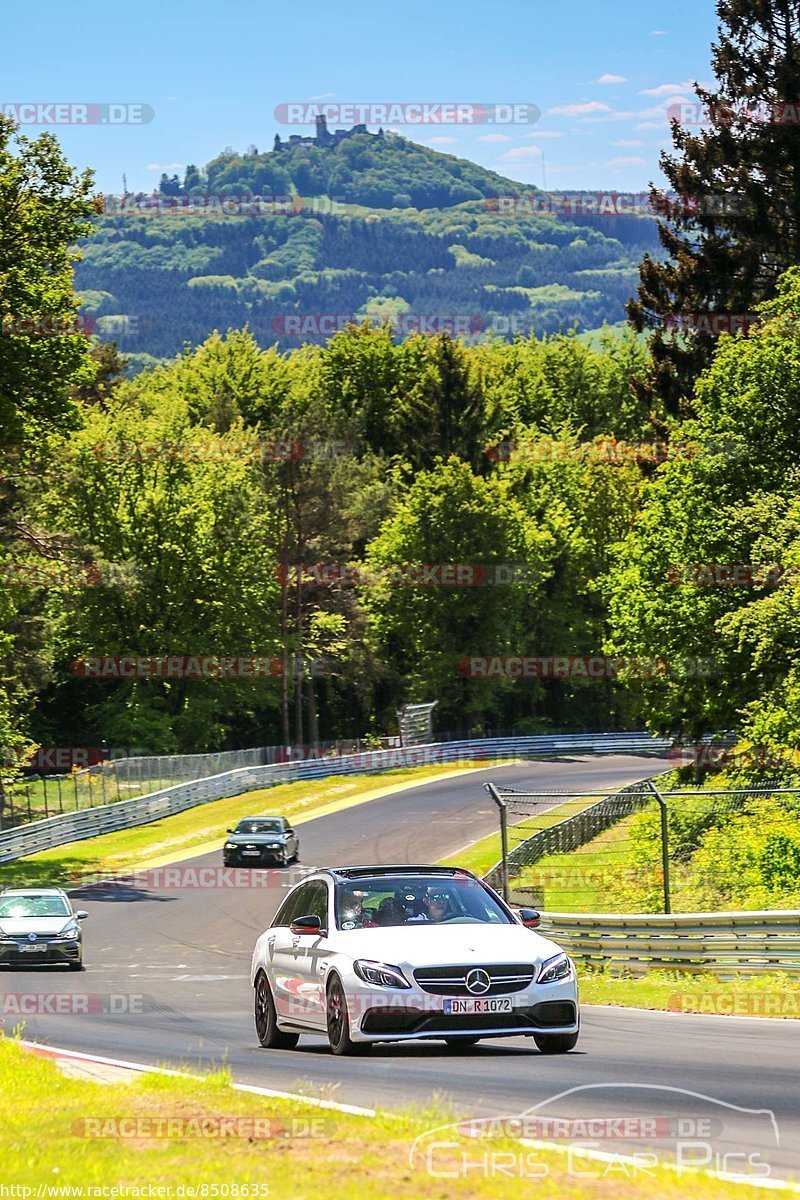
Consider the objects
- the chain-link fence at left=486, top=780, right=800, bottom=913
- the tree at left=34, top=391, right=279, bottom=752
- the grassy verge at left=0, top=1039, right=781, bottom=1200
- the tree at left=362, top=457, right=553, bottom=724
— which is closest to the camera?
the grassy verge at left=0, top=1039, right=781, bottom=1200

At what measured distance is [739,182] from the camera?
49.9 m

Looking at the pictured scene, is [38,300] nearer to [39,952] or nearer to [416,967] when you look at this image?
[39,952]

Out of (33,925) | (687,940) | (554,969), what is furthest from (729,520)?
(554,969)

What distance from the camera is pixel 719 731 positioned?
44.6 metres

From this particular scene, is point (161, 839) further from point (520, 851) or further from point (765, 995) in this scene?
point (765, 995)

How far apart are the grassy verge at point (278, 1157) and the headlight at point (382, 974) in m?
2.49

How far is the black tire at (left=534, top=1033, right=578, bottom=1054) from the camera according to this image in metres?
13.1

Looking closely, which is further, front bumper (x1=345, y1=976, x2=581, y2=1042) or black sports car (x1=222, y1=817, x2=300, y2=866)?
black sports car (x1=222, y1=817, x2=300, y2=866)

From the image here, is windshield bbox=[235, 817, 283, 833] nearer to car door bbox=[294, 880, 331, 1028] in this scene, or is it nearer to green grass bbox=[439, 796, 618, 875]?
green grass bbox=[439, 796, 618, 875]

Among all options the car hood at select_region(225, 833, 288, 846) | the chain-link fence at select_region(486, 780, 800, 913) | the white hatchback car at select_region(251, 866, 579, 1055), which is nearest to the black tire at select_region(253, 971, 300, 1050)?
the white hatchback car at select_region(251, 866, 579, 1055)

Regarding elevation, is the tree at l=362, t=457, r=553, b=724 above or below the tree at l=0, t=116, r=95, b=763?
below

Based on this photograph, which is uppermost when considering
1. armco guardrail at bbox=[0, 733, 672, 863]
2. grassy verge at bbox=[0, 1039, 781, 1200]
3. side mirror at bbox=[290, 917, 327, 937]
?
grassy verge at bbox=[0, 1039, 781, 1200]

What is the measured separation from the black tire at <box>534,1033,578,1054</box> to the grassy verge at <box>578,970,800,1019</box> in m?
3.94

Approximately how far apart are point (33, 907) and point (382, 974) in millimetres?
17938
